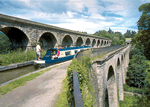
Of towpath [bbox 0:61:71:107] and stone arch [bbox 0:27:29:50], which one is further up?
stone arch [bbox 0:27:29:50]

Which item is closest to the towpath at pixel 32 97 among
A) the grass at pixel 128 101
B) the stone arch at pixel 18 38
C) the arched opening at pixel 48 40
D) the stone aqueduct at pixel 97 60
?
the stone aqueduct at pixel 97 60

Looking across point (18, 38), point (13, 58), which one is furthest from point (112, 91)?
point (18, 38)

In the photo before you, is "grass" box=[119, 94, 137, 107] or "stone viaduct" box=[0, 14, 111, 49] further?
"grass" box=[119, 94, 137, 107]

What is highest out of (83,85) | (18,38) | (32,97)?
(18,38)

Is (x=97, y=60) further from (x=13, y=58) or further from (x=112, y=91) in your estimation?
(x=13, y=58)

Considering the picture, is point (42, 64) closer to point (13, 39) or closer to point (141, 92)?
point (13, 39)

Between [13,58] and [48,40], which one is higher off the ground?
[48,40]

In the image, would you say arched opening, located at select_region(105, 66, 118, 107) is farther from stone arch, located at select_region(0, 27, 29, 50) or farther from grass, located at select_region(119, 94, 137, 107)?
stone arch, located at select_region(0, 27, 29, 50)

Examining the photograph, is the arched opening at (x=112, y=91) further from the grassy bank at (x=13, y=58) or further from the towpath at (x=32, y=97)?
the grassy bank at (x=13, y=58)

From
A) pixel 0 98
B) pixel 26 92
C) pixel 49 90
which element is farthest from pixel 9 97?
pixel 49 90

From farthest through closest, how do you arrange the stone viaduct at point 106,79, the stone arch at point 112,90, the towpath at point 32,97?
1. the stone arch at point 112,90
2. the stone viaduct at point 106,79
3. the towpath at point 32,97

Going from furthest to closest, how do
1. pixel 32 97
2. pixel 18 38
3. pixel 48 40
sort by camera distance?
pixel 48 40
pixel 18 38
pixel 32 97

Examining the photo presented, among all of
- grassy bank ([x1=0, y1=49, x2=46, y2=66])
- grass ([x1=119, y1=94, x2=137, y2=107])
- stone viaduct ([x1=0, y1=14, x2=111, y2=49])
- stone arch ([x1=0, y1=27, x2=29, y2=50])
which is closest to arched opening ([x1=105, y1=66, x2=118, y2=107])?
grass ([x1=119, y1=94, x2=137, y2=107])

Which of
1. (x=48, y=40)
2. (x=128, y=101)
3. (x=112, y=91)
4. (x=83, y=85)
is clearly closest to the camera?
(x=83, y=85)
